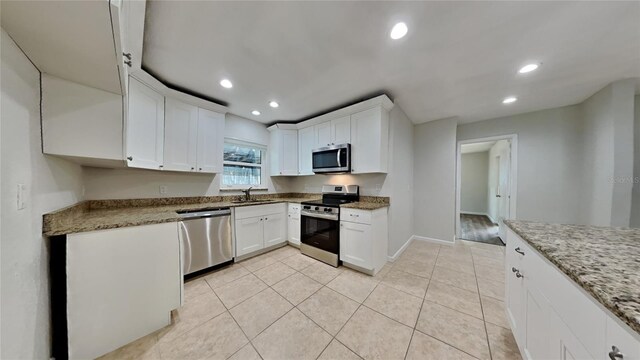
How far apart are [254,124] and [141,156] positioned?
191 centimetres

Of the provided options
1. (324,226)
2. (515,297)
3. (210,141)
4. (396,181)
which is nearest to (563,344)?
(515,297)

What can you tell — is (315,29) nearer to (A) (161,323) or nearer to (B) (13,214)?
(B) (13,214)

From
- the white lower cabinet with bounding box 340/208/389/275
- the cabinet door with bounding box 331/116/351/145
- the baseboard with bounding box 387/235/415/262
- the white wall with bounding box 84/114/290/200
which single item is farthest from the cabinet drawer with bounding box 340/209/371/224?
the white wall with bounding box 84/114/290/200

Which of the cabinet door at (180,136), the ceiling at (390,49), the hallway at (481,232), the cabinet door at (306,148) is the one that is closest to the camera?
the ceiling at (390,49)

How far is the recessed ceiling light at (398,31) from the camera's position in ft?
4.65

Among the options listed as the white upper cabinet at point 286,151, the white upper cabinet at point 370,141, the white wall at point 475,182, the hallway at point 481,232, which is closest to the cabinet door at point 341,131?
→ the white upper cabinet at point 370,141

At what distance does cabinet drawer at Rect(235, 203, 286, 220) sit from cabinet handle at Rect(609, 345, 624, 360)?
2954 millimetres

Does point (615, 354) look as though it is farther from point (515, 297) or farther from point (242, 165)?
point (242, 165)

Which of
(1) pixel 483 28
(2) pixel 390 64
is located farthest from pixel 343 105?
(1) pixel 483 28

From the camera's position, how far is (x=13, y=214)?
86 centimetres

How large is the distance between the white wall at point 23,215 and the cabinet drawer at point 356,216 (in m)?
2.43

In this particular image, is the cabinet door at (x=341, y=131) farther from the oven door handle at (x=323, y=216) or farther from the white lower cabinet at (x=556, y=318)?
the white lower cabinet at (x=556, y=318)

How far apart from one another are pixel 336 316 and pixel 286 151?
2784 millimetres

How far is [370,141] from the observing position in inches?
104
